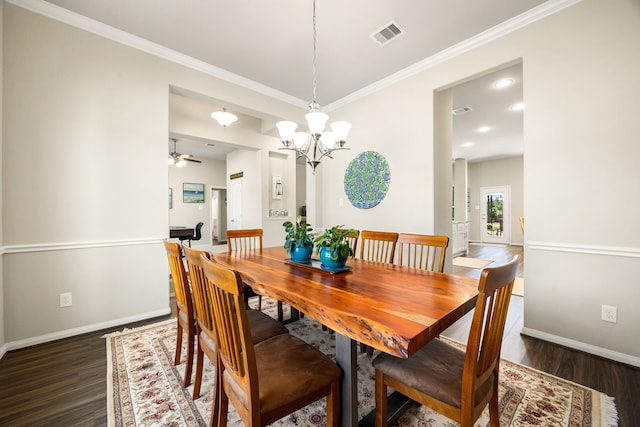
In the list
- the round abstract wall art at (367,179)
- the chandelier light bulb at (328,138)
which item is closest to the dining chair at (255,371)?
the chandelier light bulb at (328,138)

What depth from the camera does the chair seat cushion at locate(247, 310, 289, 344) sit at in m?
1.46

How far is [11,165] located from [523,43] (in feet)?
14.7

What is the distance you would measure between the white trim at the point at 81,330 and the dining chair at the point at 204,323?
62.1 inches

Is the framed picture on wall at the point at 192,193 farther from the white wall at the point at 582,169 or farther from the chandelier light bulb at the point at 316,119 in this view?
the white wall at the point at 582,169

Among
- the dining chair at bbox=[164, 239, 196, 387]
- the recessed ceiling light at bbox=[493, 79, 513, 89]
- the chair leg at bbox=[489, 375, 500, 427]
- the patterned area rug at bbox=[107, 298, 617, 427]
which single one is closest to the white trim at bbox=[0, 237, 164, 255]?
the patterned area rug at bbox=[107, 298, 617, 427]

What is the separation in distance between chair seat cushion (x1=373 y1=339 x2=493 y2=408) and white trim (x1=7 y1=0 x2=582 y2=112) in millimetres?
2855

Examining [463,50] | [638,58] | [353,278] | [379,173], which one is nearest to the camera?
[353,278]

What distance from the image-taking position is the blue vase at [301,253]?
1.93 metres

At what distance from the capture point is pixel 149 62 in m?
2.77

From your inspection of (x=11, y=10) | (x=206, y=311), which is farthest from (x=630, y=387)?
(x=11, y=10)

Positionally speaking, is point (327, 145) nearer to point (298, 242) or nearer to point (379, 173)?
point (298, 242)

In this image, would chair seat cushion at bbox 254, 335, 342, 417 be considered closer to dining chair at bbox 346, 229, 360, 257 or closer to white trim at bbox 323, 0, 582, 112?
dining chair at bbox 346, 229, 360, 257

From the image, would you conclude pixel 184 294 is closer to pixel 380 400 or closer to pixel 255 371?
pixel 255 371

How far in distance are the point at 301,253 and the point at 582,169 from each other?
231 centimetres
